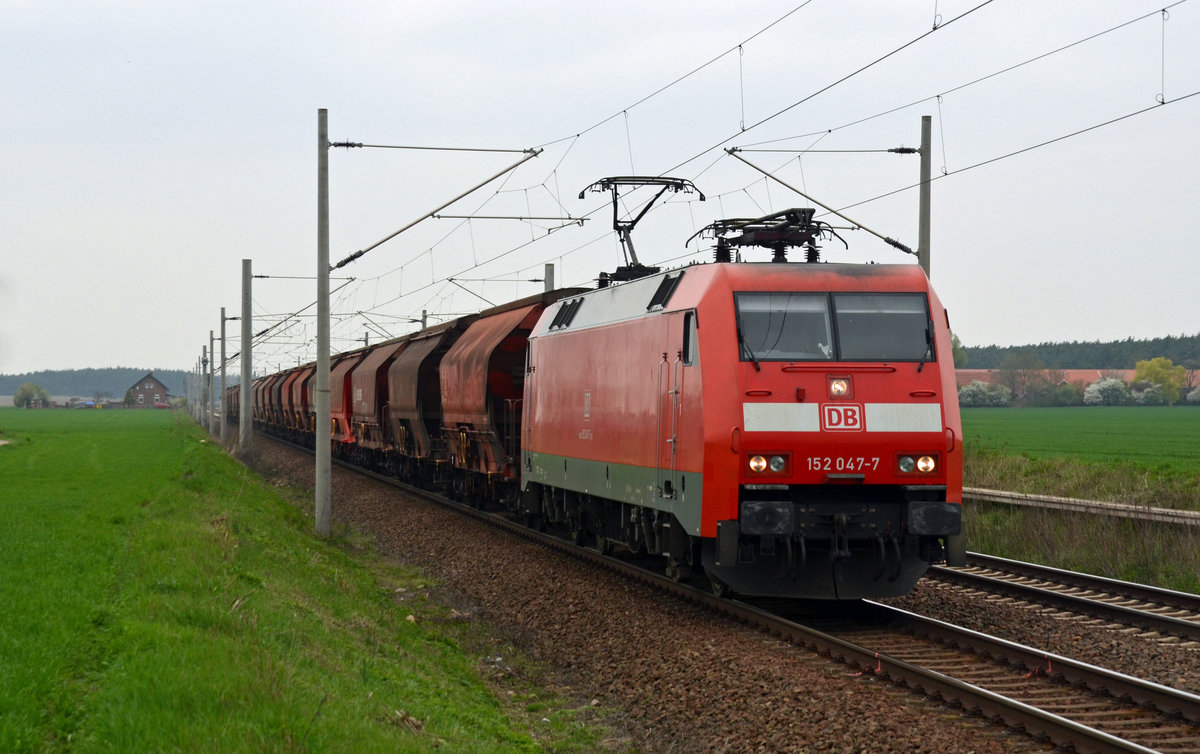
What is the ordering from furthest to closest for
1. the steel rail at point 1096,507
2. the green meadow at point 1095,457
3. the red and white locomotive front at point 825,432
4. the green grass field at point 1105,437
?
the green grass field at point 1105,437
the green meadow at point 1095,457
the steel rail at point 1096,507
the red and white locomotive front at point 825,432

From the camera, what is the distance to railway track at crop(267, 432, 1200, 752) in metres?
7.69

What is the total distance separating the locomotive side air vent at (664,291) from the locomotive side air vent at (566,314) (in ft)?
11.8

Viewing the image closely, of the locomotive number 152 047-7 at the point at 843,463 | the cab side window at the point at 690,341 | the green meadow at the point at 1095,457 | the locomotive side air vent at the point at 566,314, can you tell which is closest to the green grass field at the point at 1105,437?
the green meadow at the point at 1095,457

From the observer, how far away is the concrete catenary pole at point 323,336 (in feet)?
69.7

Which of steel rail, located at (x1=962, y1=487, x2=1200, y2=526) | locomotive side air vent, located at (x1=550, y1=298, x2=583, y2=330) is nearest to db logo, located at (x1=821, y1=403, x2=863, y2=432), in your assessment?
locomotive side air vent, located at (x1=550, y1=298, x2=583, y2=330)

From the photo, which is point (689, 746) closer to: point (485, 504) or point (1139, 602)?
point (1139, 602)

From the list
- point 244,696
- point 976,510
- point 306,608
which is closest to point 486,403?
point 976,510

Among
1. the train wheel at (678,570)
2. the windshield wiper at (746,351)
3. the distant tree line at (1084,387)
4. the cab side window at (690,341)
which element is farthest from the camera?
the distant tree line at (1084,387)

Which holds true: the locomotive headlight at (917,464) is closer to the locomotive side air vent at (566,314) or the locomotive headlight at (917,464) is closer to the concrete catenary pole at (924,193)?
the locomotive side air vent at (566,314)

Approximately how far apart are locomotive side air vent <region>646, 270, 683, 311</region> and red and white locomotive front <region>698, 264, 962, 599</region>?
110 cm

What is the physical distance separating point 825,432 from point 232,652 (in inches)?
226

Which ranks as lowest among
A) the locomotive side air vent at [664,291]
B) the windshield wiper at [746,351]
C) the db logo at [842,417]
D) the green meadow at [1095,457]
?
the green meadow at [1095,457]

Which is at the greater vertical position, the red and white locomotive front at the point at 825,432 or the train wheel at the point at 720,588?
the red and white locomotive front at the point at 825,432

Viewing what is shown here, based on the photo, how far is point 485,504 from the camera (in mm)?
26094
